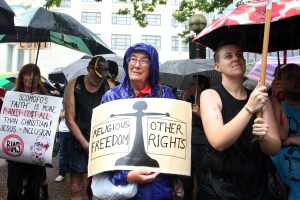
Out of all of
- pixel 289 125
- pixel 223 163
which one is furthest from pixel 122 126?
pixel 289 125

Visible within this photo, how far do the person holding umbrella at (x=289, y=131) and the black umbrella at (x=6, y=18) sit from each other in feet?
7.94

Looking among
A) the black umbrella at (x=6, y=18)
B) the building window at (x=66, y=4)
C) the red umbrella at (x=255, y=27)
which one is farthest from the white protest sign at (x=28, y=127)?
the building window at (x=66, y=4)

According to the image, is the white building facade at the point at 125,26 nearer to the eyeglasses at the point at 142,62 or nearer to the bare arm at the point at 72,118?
the bare arm at the point at 72,118

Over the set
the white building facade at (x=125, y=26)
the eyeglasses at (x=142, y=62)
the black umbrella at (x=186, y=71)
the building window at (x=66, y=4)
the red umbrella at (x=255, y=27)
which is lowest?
the black umbrella at (x=186, y=71)

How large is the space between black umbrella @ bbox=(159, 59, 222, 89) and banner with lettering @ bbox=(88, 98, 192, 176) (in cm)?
283

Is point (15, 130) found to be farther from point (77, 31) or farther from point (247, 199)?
point (247, 199)

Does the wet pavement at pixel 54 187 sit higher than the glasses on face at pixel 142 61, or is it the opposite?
the glasses on face at pixel 142 61

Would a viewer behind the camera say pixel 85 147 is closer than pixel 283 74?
No

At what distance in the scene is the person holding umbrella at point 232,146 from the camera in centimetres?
235

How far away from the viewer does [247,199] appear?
238 centimetres

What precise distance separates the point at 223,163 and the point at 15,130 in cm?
262

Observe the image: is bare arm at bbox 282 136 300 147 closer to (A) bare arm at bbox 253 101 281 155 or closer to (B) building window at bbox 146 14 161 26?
(A) bare arm at bbox 253 101 281 155

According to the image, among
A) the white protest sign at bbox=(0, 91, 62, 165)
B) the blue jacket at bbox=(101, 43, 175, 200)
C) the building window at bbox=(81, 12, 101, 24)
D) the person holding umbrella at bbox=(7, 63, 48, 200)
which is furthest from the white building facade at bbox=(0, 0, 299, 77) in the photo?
the blue jacket at bbox=(101, 43, 175, 200)

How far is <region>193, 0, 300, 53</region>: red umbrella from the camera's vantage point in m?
2.41
